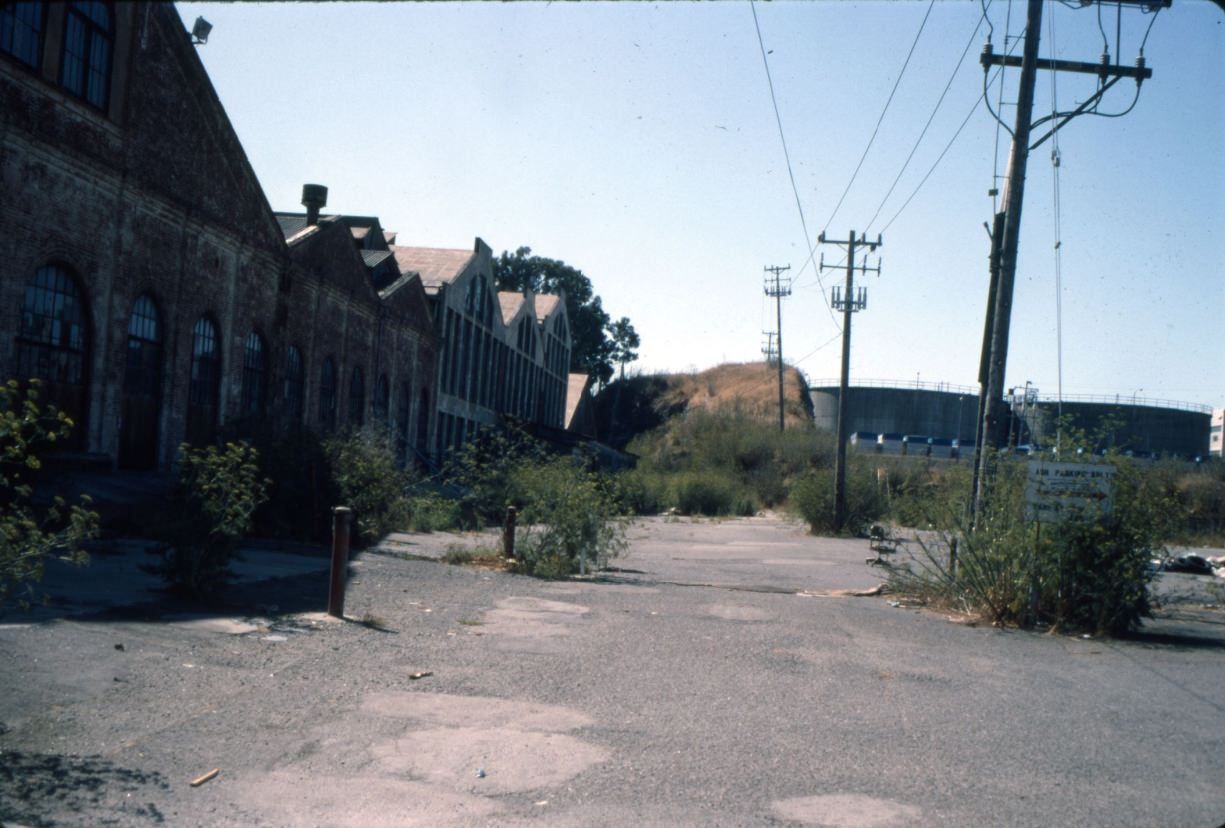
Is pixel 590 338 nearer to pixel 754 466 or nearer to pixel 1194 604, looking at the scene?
pixel 754 466

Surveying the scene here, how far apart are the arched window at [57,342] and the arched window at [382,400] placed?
15013 millimetres

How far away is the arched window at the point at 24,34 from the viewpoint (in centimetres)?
1315

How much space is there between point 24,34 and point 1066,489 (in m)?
14.1

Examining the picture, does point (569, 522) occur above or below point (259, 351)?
below

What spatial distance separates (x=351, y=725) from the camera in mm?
6043

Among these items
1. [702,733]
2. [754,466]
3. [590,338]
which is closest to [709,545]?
[702,733]

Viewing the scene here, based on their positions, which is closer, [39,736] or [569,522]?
[39,736]

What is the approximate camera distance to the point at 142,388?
18.0m

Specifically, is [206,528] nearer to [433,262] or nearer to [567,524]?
[567,524]

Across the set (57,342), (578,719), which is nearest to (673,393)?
(57,342)

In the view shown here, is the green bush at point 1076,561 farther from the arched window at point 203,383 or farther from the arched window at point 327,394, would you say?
the arched window at point 327,394

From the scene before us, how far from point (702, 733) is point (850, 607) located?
6.99 m

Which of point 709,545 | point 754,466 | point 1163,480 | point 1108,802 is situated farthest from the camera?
point 754,466

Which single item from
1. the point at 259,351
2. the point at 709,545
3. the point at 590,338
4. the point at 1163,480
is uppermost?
the point at 590,338
